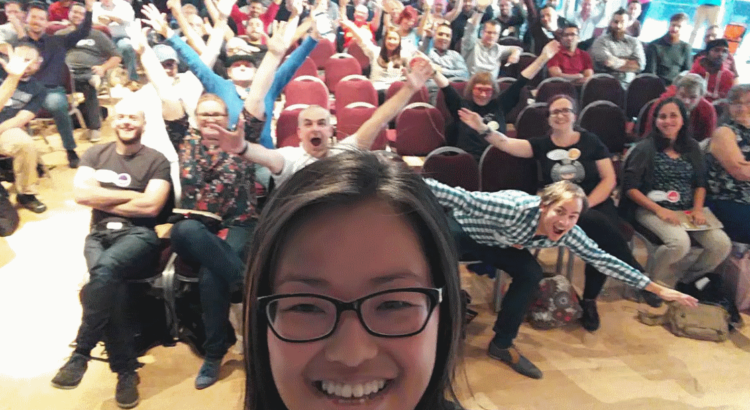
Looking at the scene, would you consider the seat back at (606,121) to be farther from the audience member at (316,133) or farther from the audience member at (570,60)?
the audience member at (316,133)

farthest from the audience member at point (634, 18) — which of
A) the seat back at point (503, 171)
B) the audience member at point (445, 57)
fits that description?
the seat back at point (503, 171)

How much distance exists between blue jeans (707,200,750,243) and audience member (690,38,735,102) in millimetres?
2219

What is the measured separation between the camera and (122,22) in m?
6.00

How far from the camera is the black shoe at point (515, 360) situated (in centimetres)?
263

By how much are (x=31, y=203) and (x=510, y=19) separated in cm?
612

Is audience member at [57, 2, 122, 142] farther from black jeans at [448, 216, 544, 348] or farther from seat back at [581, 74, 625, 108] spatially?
seat back at [581, 74, 625, 108]

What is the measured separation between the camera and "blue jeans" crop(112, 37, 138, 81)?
6438 mm

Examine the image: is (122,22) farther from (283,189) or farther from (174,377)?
(283,189)

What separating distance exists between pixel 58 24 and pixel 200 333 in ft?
16.3

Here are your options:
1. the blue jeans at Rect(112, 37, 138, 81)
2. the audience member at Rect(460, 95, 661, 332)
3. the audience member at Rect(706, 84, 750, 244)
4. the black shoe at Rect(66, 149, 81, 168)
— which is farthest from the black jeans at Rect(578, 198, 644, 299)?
the blue jeans at Rect(112, 37, 138, 81)

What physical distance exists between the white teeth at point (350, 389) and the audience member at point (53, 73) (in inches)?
189

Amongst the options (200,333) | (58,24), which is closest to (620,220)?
(200,333)

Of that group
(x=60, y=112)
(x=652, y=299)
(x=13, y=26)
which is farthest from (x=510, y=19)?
(x=13, y=26)

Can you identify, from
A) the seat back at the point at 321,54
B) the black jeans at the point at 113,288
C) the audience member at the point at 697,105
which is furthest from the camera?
the seat back at the point at 321,54
